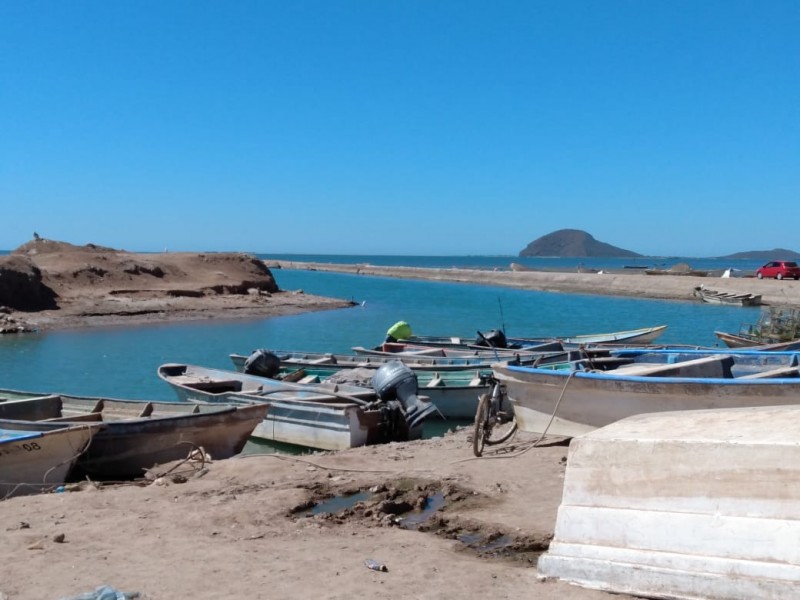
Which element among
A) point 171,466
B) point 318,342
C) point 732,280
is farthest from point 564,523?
point 732,280

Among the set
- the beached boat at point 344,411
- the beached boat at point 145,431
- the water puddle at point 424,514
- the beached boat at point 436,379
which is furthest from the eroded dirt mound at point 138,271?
the water puddle at point 424,514

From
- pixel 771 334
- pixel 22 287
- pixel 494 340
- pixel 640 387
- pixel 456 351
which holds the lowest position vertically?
pixel 456 351

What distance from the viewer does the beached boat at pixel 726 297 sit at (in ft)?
167

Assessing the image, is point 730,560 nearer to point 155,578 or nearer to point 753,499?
point 753,499

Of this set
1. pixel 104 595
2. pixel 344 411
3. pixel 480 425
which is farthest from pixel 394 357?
pixel 104 595

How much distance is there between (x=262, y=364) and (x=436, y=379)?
4054 mm

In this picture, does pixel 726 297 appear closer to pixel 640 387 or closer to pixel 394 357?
pixel 394 357

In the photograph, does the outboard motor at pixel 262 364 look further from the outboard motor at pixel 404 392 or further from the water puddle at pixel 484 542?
the water puddle at pixel 484 542

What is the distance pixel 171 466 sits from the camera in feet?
37.2

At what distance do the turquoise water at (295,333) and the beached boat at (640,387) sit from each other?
1183cm

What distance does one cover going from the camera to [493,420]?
41.4ft

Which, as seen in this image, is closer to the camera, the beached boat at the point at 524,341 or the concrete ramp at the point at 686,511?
the concrete ramp at the point at 686,511

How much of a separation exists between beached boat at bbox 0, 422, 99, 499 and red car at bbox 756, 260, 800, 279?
188 ft

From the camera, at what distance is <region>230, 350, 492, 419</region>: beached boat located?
55.0 feet
